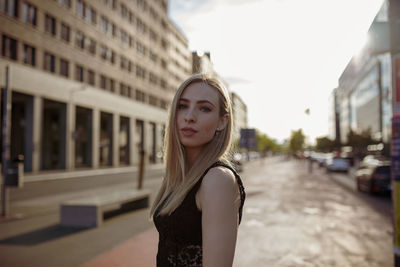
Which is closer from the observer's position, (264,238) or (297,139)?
(264,238)

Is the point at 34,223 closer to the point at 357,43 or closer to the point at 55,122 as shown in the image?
the point at 357,43

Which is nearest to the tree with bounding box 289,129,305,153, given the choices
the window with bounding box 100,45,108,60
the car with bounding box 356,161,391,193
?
the window with bounding box 100,45,108,60

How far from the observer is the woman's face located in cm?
167

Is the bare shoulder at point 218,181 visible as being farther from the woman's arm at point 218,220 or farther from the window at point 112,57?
the window at point 112,57

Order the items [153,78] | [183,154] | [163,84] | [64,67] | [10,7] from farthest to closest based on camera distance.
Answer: [163,84] → [153,78] → [64,67] → [10,7] → [183,154]

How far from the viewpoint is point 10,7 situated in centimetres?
2478

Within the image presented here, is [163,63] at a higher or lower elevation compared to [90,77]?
higher

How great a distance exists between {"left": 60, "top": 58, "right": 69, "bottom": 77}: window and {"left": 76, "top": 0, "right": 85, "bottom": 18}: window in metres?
5.16

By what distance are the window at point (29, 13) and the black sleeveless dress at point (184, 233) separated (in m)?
28.5

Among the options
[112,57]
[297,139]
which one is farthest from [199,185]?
[297,139]

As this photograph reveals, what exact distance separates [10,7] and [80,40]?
8475 mm

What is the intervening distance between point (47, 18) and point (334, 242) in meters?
28.3

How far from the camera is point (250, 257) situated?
5.86 meters

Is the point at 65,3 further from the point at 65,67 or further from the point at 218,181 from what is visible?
the point at 218,181
